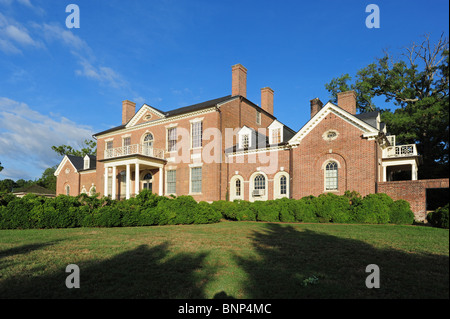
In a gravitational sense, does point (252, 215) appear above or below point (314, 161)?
below

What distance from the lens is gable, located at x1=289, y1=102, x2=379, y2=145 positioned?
18.3 meters

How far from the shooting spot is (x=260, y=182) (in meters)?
23.6

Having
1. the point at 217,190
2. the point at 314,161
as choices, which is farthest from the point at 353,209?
the point at 217,190

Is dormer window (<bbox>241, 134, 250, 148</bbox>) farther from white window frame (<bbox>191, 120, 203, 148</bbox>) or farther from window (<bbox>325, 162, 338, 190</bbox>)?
window (<bbox>325, 162, 338, 190</bbox>)

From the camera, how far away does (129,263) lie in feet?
21.3

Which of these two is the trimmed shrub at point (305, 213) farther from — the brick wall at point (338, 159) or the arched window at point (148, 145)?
the arched window at point (148, 145)

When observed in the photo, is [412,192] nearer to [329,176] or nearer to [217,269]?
[329,176]

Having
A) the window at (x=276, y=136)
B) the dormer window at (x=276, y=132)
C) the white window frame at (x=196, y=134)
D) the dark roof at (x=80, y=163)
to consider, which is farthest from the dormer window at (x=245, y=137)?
the dark roof at (x=80, y=163)

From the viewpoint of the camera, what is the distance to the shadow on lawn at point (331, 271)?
3.16 m

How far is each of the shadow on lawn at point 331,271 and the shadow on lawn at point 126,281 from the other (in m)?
1.01

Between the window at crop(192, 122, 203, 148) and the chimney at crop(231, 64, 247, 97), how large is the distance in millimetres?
5088

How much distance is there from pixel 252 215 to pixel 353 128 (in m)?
8.55

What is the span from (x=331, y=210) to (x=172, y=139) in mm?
16226
